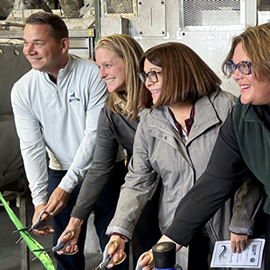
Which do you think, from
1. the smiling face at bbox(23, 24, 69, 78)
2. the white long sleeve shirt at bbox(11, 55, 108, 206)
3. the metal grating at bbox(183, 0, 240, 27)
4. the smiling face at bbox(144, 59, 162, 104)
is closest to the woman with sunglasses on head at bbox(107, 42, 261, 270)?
the smiling face at bbox(144, 59, 162, 104)

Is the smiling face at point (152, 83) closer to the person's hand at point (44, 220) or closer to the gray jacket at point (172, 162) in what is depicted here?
the gray jacket at point (172, 162)

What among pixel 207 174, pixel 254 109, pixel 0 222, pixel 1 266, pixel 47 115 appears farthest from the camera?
pixel 0 222

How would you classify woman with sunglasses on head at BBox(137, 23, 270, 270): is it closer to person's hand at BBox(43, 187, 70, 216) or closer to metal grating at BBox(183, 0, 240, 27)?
person's hand at BBox(43, 187, 70, 216)

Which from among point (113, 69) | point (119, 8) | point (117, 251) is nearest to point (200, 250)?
point (117, 251)

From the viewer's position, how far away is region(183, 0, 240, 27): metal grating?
125 inches

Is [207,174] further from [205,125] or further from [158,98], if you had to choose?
[158,98]

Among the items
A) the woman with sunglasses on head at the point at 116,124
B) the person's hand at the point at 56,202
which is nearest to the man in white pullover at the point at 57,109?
the person's hand at the point at 56,202

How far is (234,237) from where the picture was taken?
157 centimetres

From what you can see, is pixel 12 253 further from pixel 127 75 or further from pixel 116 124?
pixel 127 75

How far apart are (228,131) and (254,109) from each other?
135 millimetres

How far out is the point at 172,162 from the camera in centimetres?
Result: 167

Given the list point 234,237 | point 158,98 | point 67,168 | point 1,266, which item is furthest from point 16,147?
point 234,237

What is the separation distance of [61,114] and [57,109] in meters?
0.04

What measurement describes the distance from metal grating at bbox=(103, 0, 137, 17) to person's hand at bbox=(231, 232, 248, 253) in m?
2.26
